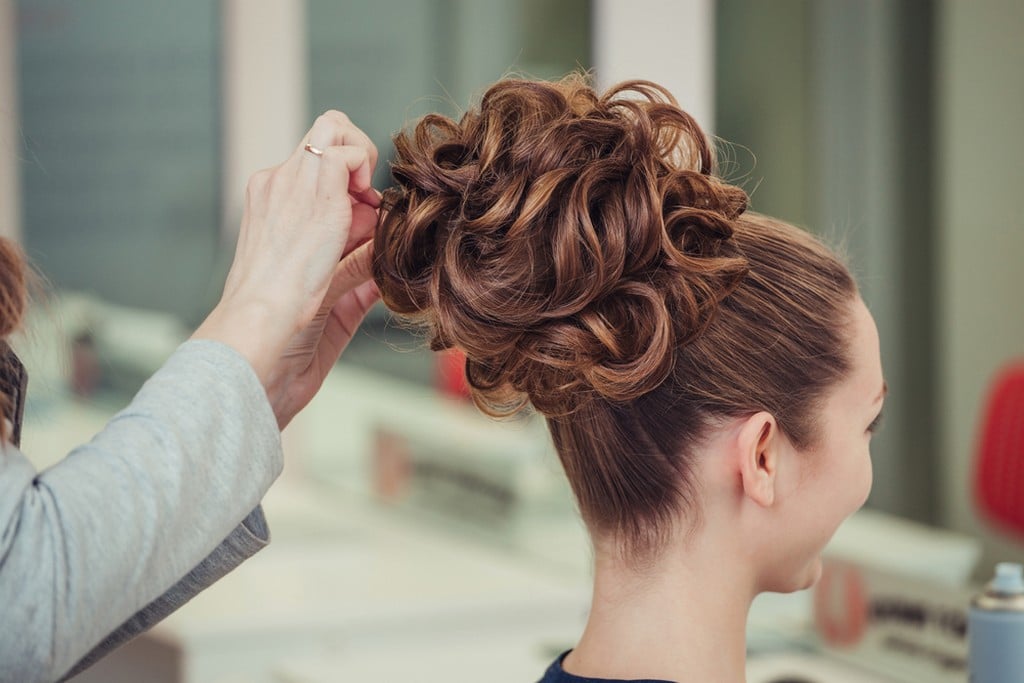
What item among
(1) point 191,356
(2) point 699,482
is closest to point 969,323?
(2) point 699,482

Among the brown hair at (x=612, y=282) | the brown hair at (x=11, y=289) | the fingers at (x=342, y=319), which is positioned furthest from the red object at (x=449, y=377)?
the brown hair at (x=11, y=289)

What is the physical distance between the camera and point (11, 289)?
0.86m

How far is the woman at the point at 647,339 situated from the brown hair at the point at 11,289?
288 mm

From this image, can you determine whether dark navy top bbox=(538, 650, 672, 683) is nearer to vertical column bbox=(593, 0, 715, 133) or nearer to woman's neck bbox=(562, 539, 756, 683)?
woman's neck bbox=(562, 539, 756, 683)

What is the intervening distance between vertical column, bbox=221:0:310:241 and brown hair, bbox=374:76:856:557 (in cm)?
241

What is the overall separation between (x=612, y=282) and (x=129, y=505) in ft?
1.33

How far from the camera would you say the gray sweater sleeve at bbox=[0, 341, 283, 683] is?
726 millimetres

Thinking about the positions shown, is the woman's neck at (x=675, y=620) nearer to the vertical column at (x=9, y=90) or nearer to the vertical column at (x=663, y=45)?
the vertical column at (x=663, y=45)

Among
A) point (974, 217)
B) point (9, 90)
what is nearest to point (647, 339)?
point (974, 217)

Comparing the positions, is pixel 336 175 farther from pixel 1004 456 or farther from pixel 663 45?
pixel 1004 456

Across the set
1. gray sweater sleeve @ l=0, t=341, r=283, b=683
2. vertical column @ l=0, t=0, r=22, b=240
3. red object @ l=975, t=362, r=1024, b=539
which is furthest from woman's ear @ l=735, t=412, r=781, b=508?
vertical column @ l=0, t=0, r=22, b=240

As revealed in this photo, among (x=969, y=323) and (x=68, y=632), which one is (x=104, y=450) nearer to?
(x=68, y=632)

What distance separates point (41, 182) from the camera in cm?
391

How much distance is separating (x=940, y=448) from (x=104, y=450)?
1863 millimetres
